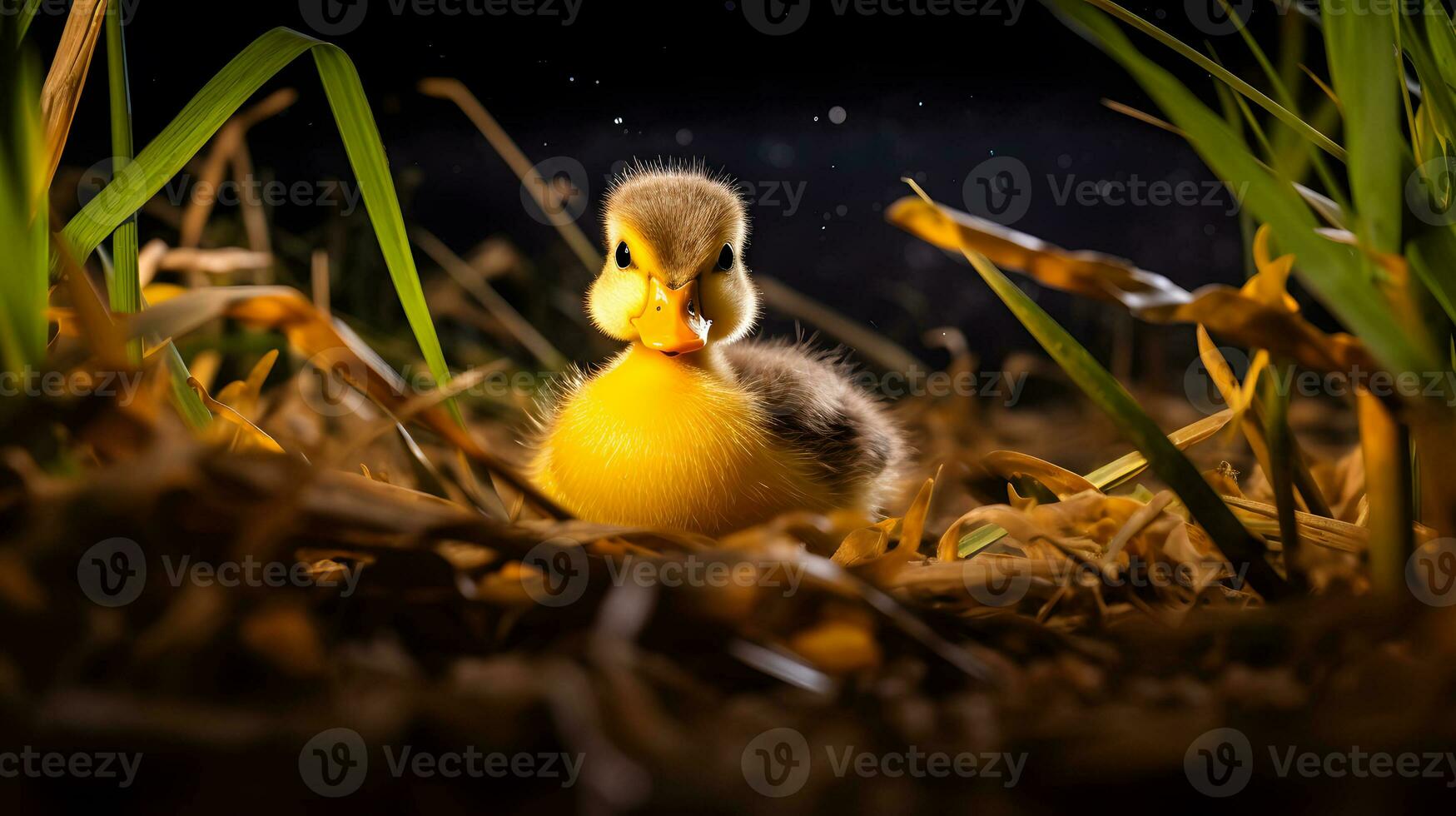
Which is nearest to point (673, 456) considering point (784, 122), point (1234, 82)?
point (1234, 82)

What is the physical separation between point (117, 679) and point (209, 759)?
96 millimetres

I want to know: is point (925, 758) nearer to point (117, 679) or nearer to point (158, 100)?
point (117, 679)

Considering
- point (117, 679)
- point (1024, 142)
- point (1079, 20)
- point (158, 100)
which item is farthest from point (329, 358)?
point (1024, 142)

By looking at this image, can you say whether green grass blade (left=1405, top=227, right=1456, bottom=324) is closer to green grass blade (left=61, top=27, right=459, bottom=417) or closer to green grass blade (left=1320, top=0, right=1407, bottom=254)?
green grass blade (left=1320, top=0, right=1407, bottom=254)

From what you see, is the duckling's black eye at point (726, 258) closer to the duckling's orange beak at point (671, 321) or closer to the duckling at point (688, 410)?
the duckling at point (688, 410)

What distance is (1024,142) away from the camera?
2414 millimetres

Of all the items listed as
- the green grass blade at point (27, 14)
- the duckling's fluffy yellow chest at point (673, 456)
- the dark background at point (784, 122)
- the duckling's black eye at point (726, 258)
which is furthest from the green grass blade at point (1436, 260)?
the dark background at point (784, 122)

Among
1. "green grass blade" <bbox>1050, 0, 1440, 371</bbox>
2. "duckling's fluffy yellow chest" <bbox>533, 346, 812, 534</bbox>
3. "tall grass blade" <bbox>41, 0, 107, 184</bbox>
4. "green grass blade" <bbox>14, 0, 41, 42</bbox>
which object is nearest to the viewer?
"green grass blade" <bbox>1050, 0, 1440, 371</bbox>

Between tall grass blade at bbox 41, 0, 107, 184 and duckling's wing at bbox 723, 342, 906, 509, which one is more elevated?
tall grass blade at bbox 41, 0, 107, 184

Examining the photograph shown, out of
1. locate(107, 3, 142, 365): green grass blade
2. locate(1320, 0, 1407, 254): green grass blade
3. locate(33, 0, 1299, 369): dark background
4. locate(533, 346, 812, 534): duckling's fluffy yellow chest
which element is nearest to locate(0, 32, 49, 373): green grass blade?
locate(107, 3, 142, 365): green grass blade

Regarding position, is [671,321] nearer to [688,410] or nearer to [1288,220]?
[688,410]

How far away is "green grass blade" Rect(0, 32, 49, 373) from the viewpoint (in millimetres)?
671

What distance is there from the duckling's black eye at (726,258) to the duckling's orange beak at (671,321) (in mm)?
134

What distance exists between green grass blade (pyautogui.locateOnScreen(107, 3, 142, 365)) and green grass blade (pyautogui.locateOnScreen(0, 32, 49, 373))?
157 millimetres
